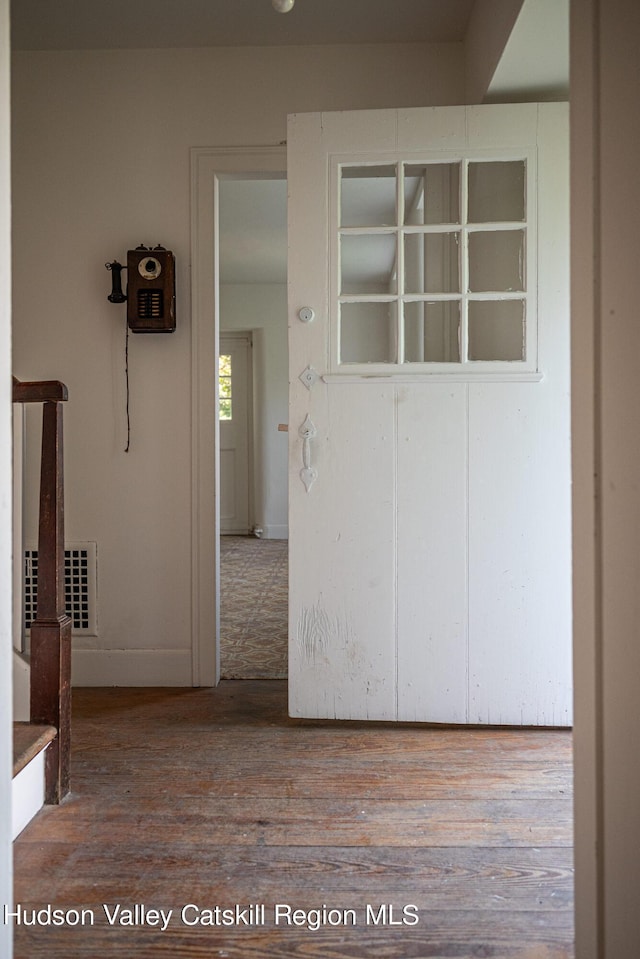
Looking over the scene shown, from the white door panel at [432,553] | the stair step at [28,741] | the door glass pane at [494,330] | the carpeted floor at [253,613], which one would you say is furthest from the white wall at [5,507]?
the carpeted floor at [253,613]

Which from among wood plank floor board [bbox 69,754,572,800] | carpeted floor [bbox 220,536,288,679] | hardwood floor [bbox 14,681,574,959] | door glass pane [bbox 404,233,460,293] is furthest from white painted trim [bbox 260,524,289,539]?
wood plank floor board [bbox 69,754,572,800]

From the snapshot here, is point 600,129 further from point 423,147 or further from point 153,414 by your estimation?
point 153,414

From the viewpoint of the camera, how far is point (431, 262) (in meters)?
2.50

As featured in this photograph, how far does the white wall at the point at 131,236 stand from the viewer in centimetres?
289

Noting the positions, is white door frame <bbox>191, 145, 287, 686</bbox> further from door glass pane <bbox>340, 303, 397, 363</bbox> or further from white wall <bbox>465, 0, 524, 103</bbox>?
white wall <bbox>465, 0, 524, 103</bbox>

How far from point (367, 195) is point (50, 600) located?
1.67 m

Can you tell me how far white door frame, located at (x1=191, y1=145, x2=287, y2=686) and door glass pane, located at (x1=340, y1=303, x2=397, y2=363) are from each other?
27.4 inches

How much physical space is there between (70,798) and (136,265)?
1938mm

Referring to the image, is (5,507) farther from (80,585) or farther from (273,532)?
(273,532)

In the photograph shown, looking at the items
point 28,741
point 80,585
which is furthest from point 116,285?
point 28,741

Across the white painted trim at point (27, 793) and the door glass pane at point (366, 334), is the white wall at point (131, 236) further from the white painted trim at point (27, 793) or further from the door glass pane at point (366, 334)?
the white painted trim at point (27, 793)

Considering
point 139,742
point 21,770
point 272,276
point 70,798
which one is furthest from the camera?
point 272,276

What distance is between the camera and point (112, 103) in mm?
2916

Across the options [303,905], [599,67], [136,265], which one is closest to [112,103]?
[136,265]
